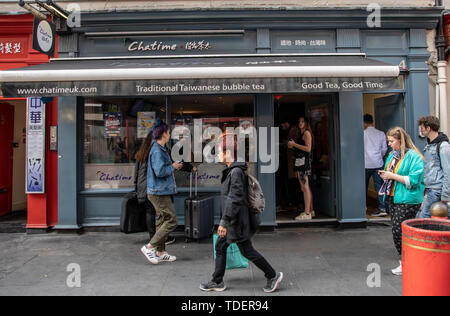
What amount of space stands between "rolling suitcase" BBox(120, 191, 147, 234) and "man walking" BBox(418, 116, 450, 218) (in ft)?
13.7

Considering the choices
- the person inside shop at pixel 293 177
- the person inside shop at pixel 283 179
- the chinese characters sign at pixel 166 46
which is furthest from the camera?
the person inside shop at pixel 283 179

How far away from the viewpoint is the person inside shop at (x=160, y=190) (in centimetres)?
485

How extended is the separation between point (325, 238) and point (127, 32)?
17.5ft

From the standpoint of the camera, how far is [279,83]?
5168 mm

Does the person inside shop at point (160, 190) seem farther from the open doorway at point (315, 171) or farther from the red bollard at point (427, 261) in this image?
the red bollard at point (427, 261)

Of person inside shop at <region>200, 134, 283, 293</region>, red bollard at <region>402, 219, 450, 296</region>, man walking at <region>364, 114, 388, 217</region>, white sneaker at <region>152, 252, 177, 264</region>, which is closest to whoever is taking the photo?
red bollard at <region>402, 219, 450, 296</region>

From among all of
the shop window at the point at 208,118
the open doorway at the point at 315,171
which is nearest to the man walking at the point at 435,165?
the open doorway at the point at 315,171

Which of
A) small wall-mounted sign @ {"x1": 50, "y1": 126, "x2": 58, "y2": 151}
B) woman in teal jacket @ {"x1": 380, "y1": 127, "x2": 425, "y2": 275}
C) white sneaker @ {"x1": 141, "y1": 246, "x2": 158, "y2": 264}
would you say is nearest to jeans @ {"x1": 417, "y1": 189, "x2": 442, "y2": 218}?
woman in teal jacket @ {"x1": 380, "y1": 127, "x2": 425, "y2": 275}

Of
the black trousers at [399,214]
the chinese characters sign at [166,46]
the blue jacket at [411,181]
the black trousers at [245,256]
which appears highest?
the chinese characters sign at [166,46]

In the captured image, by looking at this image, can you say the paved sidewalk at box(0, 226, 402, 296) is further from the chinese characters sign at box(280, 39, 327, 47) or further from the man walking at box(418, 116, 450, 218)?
the chinese characters sign at box(280, 39, 327, 47)

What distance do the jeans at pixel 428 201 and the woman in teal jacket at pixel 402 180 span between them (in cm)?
28

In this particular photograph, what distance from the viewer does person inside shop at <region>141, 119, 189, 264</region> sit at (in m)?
4.85
